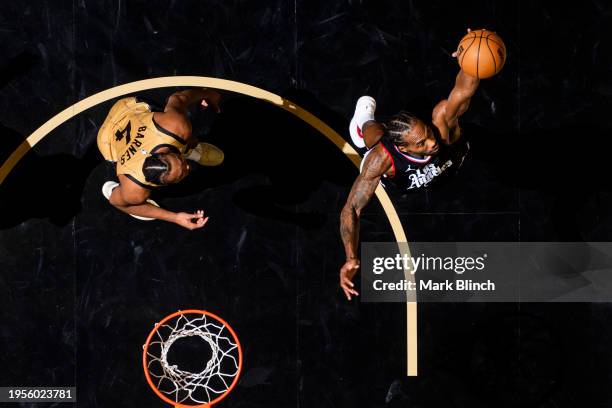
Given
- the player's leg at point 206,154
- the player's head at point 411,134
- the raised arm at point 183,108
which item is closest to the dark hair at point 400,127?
the player's head at point 411,134

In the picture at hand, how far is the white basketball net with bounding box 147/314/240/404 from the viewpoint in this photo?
1030cm

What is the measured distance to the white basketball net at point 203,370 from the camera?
33.8 feet

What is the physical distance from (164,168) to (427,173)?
3230 mm

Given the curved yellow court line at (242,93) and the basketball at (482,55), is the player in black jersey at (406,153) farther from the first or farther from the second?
the curved yellow court line at (242,93)

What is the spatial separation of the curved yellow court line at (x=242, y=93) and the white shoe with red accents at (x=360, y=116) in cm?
31

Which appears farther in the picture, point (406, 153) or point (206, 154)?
point (206, 154)

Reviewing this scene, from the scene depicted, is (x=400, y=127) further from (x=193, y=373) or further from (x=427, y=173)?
(x=193, y=373)

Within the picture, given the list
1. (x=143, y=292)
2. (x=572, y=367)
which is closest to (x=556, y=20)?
(x=572, y=367)

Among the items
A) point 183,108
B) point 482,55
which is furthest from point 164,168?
point 482,55

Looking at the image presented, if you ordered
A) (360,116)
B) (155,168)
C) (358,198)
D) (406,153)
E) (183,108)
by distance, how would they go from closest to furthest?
(155,168) → (406,153) → (358,198) → (183,108) → (360,116)

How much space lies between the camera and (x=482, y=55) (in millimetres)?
8453

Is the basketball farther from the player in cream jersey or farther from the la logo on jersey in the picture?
the player in cream jersey

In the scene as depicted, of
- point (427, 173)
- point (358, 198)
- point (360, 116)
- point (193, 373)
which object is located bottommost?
point (193, 373)

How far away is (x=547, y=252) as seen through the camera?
34.0ft
